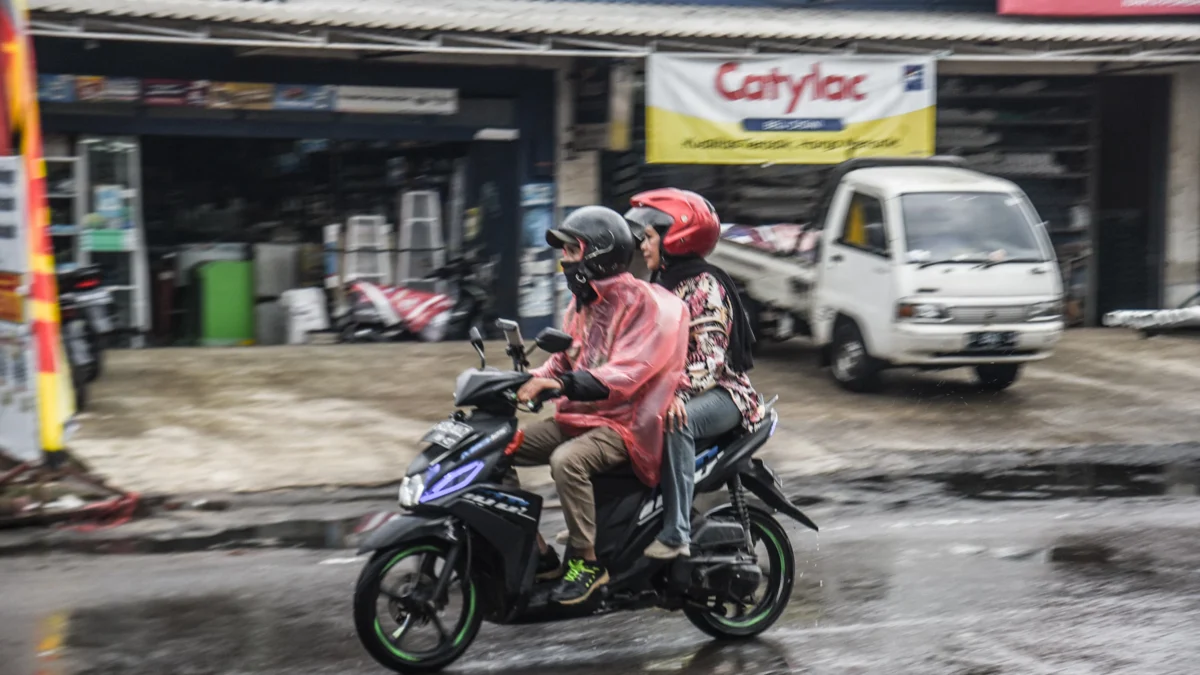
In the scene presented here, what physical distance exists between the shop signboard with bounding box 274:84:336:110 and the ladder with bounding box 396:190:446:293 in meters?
1.50

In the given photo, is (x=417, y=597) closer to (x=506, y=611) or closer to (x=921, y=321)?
(x=506, y=611)

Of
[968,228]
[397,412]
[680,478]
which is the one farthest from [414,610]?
[968,228]

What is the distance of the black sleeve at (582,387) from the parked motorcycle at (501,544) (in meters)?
0.10

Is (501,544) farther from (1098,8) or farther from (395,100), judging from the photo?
(1098,8)

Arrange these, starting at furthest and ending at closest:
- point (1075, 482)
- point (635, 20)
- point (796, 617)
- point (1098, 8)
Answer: point (1098, 8) → point (635, 20) → point (1075, 482) → point (796, 617)

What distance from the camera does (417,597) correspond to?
522 centimetres

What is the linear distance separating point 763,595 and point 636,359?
131cm

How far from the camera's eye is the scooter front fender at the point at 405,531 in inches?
199

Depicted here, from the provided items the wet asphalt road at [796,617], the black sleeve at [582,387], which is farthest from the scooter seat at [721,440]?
the wet asphalt road at [796,617]

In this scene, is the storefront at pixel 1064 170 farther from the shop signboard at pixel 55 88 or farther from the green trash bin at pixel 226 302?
the shop signboard at pixel 55 88

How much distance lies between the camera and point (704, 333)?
5746 millimetres

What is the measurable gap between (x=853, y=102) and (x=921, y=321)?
3.68 meters

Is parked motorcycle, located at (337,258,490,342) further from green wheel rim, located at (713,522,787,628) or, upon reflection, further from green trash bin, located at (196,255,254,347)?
green wheel rim, located at (713,522,787,628)

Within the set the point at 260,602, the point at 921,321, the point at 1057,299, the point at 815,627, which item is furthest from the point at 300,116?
the point at 815,627
